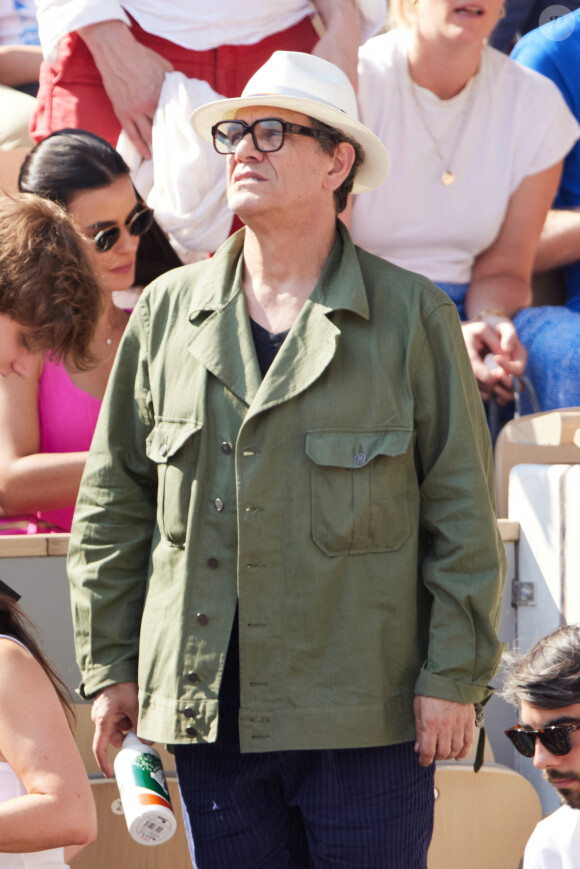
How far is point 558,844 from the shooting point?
6.95 ft

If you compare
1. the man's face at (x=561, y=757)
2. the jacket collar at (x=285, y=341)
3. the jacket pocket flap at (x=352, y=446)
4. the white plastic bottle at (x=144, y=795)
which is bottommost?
the man's face at (x=561, y=757)

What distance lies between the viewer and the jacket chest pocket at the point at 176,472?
74.7 inches

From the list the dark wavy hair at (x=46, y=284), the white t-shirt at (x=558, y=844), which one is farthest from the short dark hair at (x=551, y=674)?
the dark wavy hair at (x=46, y=284)

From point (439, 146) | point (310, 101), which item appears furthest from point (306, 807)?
point (439, 146)

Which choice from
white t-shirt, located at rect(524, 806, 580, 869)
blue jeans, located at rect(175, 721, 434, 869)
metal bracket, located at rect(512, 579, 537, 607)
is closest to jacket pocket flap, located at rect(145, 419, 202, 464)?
blue jeans, located at rect(175, 721, 434, 869)

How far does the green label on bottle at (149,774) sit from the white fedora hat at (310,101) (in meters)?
1.05

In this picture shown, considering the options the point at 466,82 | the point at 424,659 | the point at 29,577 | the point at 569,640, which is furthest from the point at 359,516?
the point at 466,82

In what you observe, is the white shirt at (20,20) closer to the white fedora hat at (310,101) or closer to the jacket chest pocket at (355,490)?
the white fedora hat at (310,101)

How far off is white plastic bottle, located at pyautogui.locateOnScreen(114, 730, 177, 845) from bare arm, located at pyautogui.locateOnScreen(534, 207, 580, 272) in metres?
2.64

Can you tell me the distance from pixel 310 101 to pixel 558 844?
1.37m

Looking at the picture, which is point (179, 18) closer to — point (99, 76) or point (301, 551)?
point (99, 76)

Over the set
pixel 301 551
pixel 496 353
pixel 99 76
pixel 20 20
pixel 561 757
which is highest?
pixel 20 20

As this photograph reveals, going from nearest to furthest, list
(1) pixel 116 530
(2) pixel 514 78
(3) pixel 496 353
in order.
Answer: (1) pixel 116 530 < (3) pixel 496 353 < (2) pixel 514 78

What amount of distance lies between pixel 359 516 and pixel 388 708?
0.30m
